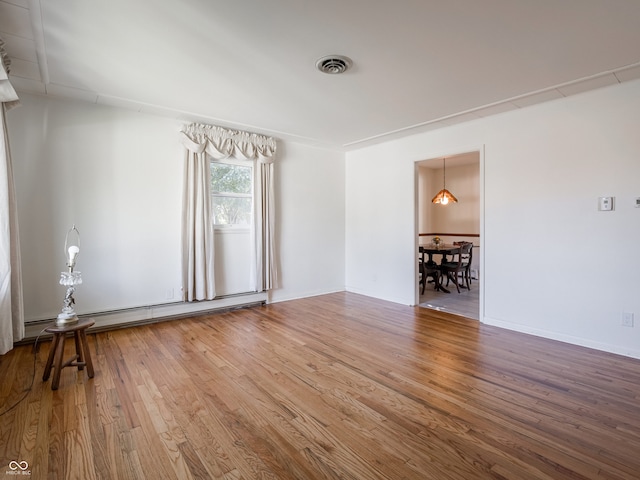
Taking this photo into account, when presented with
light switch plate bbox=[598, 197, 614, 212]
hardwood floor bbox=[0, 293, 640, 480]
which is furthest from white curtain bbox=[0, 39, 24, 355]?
light switch plate bbox=[598, 197, 614, 212]

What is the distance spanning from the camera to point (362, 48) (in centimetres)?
235

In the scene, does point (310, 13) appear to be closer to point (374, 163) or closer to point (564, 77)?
point (564, 77)

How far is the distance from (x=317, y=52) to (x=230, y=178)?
256 centimetres

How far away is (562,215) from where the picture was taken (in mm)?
3238

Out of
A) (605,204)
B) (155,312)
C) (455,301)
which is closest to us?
(605,204)

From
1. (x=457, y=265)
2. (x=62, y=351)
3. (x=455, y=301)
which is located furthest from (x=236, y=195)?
(x=457, y=265)

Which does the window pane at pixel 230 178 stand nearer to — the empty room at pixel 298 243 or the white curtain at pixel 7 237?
the empty room at pixel 298 243

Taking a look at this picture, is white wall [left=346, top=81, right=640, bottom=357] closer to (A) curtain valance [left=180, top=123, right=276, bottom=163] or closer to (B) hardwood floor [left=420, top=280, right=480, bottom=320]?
(B) hardwood floor [left=420, top=280, right=480, bottom=320]

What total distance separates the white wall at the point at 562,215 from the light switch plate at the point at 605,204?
1.9 inches

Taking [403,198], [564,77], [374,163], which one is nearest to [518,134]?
[564,77]

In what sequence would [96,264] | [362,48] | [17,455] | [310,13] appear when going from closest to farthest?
[17,455] → [310,13] → [362,48] → [96,264]

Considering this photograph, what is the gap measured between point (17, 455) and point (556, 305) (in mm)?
4446

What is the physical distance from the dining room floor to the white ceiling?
264cm

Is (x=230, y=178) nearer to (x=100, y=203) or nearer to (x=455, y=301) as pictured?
(x=100, y=203)
